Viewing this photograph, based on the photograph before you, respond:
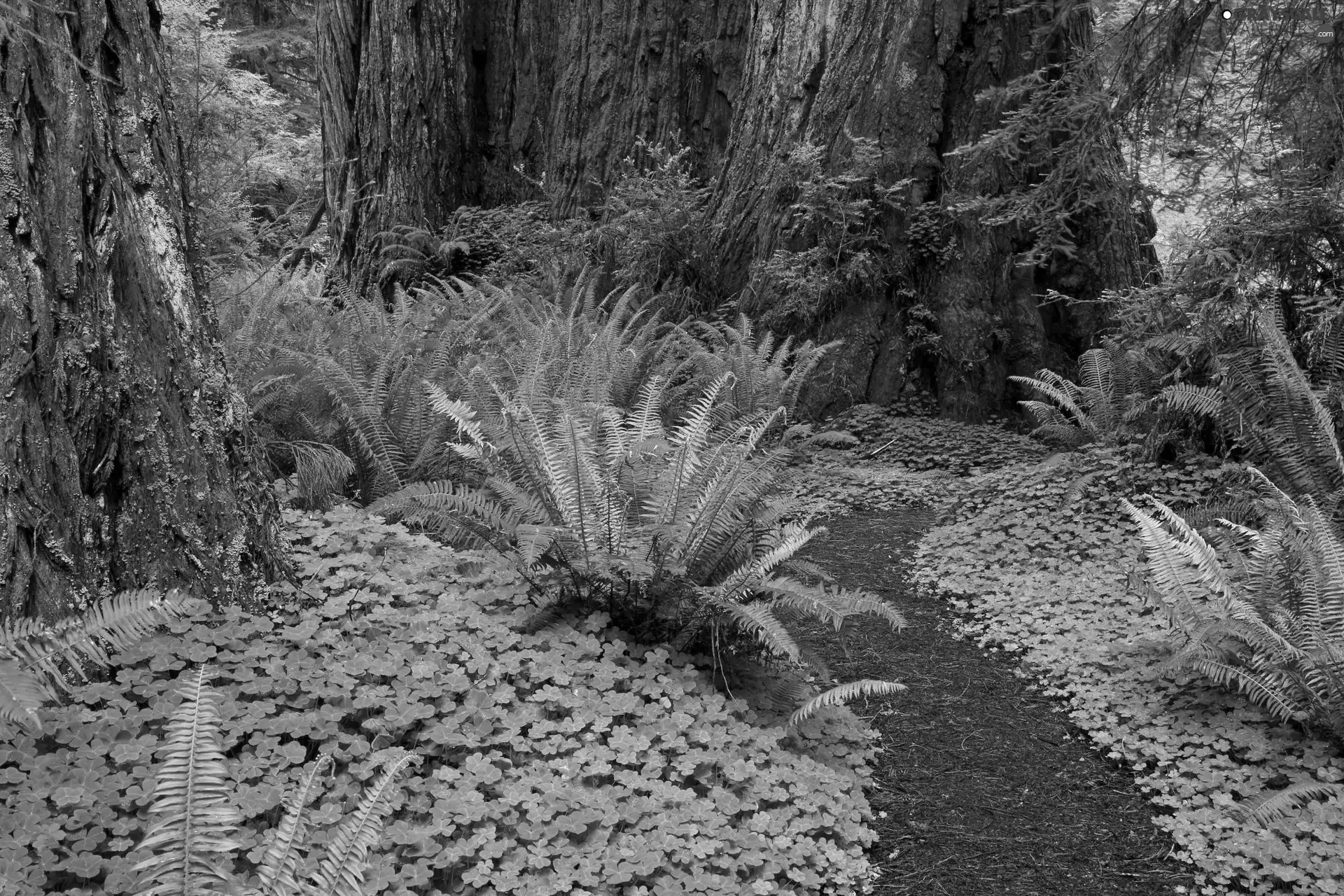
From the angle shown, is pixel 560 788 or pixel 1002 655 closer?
pixel 560 788

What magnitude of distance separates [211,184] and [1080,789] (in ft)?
23.1

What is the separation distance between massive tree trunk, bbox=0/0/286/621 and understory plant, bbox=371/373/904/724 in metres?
1.08

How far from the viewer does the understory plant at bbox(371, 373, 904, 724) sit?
3.57 meters

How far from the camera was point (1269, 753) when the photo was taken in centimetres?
346

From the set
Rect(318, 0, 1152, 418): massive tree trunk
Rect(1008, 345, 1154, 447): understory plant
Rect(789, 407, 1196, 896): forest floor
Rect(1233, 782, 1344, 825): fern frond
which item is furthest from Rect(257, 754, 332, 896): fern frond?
Rect(318, 0, 1152, 418): massive tree trunk

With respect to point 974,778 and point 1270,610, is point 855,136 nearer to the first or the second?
point 1270,610

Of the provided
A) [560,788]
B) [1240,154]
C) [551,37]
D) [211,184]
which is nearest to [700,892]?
[560,788]

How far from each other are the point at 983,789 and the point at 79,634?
2.98 metres

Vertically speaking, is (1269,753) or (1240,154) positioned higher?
(1240,154)

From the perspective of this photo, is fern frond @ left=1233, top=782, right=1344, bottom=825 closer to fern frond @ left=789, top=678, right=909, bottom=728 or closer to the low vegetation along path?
the low vegetation along path

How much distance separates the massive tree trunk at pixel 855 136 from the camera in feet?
26.3

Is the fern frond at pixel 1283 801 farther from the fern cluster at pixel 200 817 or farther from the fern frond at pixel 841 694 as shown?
the fern cluster at pixel 200 817

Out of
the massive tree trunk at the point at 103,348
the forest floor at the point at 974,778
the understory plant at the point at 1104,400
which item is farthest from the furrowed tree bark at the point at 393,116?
the massive tree trunk at the point at 103,348

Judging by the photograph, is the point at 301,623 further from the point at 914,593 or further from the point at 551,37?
the point at 551,37
